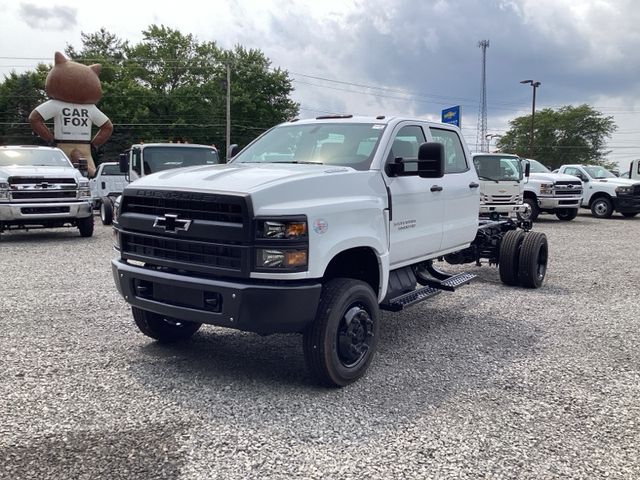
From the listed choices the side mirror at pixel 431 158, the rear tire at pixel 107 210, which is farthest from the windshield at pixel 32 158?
the side mirror at pixel 431 158

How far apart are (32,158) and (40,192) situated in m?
1.40

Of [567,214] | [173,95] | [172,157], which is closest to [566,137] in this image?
[173,95]

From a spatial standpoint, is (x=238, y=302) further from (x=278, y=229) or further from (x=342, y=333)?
(x=342, y=333)

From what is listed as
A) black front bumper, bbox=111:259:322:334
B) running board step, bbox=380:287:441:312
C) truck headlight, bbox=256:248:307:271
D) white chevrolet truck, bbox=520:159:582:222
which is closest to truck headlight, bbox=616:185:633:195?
white chevrolet truck, bbox=520:159:582:222

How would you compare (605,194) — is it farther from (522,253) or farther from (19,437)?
(19,437)

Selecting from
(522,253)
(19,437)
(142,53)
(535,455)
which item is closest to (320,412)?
(535,455)

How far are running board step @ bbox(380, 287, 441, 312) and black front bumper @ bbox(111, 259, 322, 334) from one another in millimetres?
1219

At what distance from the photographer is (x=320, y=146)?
17.2 ft

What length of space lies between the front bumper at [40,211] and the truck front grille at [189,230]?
27.7 feet

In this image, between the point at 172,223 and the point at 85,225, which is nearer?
the point at 172,223

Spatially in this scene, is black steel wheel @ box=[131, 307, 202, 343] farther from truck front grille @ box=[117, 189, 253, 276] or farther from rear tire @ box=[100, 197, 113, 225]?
rear tire @ box=[100, 197, 113, 225]

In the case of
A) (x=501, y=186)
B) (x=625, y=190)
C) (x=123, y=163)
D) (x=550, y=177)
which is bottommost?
(x=625, y=190)

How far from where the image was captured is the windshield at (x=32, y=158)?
41.8ft

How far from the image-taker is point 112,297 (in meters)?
7.20
